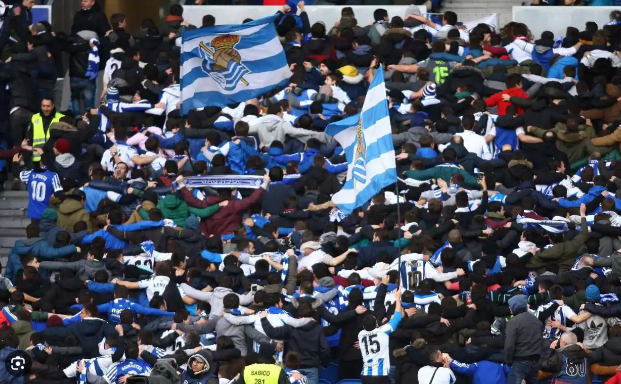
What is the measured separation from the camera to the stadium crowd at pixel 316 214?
24531 millimetres

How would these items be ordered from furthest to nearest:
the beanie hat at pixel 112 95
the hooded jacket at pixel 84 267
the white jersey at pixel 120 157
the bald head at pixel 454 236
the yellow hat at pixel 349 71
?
the yellow hat at pixel 349 71 < the beanie hat at pixel 112 95 < the white jersey at pixel 120 157 < the hooded jacket at pixel 84 267 < the bald head at pixel 454 236

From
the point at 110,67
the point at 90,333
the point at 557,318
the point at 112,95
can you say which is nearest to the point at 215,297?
the point at 90,333

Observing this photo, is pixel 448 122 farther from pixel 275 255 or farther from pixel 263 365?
pixel 263 365

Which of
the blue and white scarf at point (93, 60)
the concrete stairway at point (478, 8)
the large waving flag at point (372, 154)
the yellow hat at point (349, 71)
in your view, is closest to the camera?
the large waving flag at point (372, 154)

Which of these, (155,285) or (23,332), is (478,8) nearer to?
(155,285)

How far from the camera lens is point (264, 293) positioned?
25188 millimetres

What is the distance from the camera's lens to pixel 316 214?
2791 cm

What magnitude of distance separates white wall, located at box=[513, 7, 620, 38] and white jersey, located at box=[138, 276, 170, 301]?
11.0m

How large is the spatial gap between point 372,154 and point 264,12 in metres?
11.1

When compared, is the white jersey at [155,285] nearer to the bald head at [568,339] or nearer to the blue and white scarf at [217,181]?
the blue and white scarf at [217,181]

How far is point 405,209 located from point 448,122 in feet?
9.73

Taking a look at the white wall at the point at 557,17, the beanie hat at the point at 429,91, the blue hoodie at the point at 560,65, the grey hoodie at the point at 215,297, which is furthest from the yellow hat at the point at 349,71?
the grey hoodie at the point at 215,297

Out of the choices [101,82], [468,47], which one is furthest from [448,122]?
[101,82]

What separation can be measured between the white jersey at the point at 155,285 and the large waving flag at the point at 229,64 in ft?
10.7
